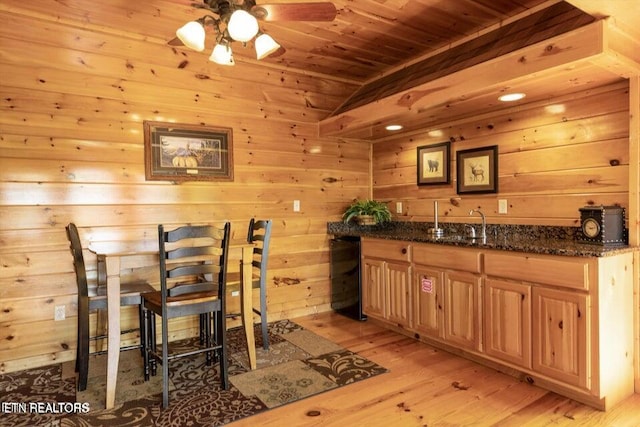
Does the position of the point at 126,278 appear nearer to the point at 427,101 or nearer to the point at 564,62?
the point at 427,101

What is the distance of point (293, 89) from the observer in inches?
165

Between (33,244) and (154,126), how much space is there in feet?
4.18

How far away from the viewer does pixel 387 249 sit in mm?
3629

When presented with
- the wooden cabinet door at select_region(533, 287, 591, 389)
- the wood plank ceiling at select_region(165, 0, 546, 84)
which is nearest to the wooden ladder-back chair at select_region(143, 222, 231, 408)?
the wood plank ceiling at select_region(165, 0, 546, 84)

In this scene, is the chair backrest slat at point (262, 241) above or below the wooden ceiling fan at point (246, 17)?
below

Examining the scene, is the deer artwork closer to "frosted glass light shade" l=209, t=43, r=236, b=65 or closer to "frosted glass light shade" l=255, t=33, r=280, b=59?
"frosted glass light shade" l=255, t=33, r=280, b=59

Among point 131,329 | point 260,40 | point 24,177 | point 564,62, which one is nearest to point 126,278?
point 131,329

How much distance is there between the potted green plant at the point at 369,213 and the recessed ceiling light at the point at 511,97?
67.0 inches

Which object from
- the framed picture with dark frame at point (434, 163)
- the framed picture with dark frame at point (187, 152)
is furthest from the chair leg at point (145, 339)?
the framed picture with dark frame at point (434, 163)

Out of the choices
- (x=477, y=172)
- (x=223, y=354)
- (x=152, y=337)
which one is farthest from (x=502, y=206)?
(x=152, y=337)

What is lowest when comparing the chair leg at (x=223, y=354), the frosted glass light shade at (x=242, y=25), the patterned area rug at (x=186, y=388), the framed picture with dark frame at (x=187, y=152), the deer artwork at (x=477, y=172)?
the patterned area rug at (x=186, y=388)

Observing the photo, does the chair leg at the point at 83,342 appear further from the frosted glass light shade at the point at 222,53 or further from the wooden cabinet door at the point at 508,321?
the wooden cabinet door at the point at 508,321

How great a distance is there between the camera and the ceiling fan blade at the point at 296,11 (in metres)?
2.10

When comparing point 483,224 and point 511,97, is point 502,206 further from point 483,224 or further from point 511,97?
point 511,97
